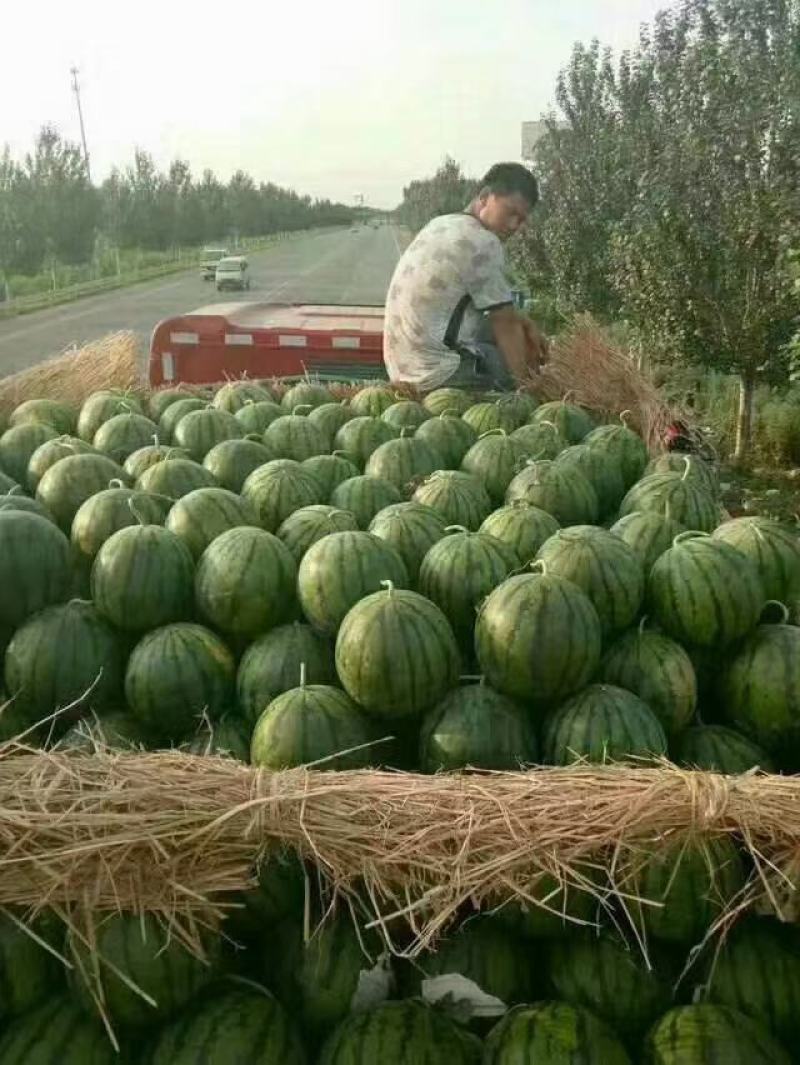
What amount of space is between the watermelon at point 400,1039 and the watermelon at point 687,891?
44cm

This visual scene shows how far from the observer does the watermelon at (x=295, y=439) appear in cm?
466

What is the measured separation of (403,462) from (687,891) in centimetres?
247

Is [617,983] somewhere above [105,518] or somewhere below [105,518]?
below

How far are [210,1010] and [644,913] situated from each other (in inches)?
35.3

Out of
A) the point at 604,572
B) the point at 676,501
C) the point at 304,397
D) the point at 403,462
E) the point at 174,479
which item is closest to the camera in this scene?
the point at 604,572

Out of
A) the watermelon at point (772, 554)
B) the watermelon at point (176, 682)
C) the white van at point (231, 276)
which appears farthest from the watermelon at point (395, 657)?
the white van at point (231, 276)

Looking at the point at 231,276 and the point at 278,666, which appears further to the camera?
the point at 231,276

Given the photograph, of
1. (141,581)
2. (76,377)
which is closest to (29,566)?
(141,581)

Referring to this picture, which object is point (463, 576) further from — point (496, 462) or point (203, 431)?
point (203, 431)

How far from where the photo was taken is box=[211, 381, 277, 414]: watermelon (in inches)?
215

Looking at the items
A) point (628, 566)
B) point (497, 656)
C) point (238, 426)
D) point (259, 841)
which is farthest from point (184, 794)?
point (238, 426)

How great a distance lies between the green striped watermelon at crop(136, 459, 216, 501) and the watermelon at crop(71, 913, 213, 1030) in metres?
1.98

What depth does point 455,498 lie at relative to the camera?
12.2ft

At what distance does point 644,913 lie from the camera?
2129 millimetres
